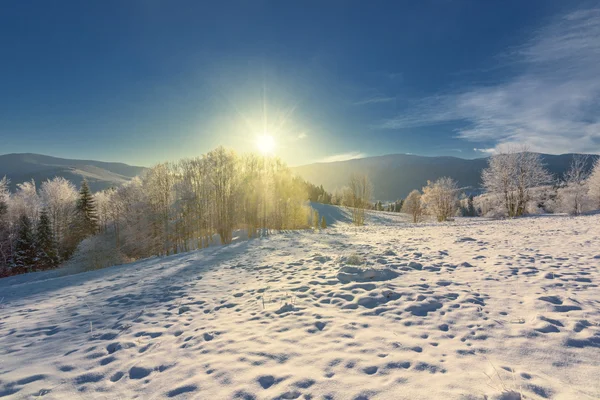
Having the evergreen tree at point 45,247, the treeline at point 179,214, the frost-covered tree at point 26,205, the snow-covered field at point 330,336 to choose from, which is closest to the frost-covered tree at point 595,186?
the treeline at point 179,214

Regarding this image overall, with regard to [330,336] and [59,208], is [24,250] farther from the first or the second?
[330,336]

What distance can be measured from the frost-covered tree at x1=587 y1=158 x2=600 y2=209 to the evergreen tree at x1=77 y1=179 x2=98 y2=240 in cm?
8914

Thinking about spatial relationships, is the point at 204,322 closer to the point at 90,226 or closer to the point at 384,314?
the point at 384,314

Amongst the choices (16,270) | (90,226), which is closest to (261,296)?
(16,270)

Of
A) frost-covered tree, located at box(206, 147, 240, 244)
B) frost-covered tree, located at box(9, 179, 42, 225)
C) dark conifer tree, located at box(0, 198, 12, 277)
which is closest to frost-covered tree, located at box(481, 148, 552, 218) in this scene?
frost-covered tree, located at box(206, 147, 240, 244)

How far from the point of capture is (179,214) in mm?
31078

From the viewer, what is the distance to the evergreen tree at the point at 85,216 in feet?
147

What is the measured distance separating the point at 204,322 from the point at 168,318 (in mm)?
1115

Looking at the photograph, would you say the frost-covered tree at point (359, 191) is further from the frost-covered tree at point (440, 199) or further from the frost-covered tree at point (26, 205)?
the frost-covered tree at point (26, 205)

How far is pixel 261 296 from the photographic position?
745cm

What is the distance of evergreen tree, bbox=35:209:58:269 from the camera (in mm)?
37625

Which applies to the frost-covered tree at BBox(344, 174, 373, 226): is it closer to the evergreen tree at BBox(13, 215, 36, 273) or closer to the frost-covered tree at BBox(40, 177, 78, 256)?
the evergreen tree at BBox(13, 215, 36, 273)

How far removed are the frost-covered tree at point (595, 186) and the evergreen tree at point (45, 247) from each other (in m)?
90.7

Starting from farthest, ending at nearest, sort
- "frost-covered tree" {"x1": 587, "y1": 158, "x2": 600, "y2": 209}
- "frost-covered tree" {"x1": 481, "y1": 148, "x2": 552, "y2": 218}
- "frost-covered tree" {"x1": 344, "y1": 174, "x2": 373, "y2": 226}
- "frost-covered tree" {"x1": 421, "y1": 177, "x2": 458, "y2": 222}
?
"frost-covered tree" {"x1": 421, "y1": 177, "x2": 458, "y2": 222} → "frost-covered tree" {"x1": 344, "y1": 174, "x2": 373, "y2": 226} → "frost-covered tree" {"x1": 587, "y1": 158, "x2": 600, "y2": 209} → "frost-covered tree" {"x1": 481, "y1": 148, "x2": 552, "y2": 218}
